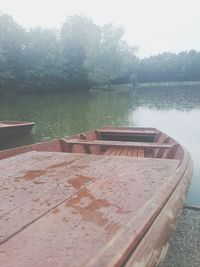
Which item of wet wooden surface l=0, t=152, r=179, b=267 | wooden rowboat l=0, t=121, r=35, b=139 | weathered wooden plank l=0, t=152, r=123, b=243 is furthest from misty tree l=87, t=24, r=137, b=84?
wet wooden surface l=0, t=152, r=179, b=267

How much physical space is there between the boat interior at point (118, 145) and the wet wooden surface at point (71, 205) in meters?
1.11

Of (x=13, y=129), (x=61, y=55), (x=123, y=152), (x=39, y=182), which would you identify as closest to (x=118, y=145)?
(x=123, y=152)

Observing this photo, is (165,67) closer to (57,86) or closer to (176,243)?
(57,86)

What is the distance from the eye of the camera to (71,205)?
6.10 feet

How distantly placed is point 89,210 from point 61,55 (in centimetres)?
4241

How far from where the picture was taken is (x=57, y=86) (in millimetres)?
42875

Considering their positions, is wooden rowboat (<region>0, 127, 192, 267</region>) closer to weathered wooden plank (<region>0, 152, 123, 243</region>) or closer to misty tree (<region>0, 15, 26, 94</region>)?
weathered wooden plank (<region>0, 152, 123, 243</region>)

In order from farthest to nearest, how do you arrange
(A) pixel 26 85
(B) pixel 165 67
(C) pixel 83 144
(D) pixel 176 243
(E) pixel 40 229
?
1. (B) pixel 165 67
2. (A) pixel 26 85
3. (C) pixel 83 144
4. (D) pixel 176 243
5. (E) pixel 40 229

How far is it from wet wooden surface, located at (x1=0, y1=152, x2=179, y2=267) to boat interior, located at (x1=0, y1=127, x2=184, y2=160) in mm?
1109

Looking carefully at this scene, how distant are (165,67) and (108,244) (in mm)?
56408

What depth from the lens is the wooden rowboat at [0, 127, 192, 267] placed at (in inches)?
52.5

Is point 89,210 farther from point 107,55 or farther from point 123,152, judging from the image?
point 107,55

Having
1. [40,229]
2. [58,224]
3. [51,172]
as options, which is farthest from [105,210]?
[51,172]

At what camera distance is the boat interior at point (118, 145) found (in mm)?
4127
